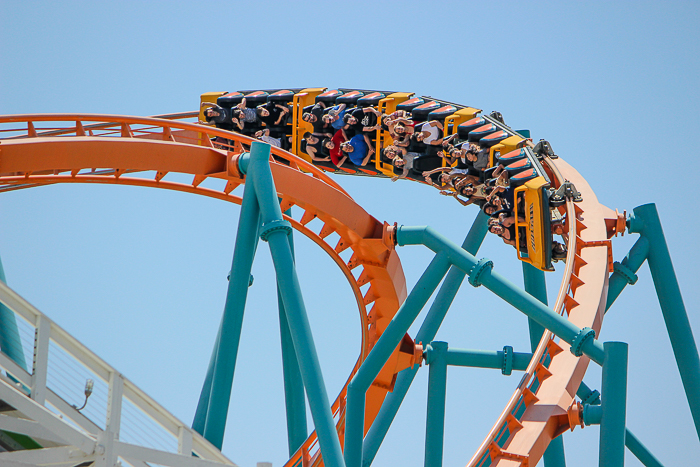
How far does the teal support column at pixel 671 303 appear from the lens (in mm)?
7801

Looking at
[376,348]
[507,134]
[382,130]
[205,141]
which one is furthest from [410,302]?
[382,130]

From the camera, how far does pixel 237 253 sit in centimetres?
627

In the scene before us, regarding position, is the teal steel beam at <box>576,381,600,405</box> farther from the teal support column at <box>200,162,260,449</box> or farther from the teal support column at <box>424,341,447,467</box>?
the teal support column at <box>200,162,260,449</box>

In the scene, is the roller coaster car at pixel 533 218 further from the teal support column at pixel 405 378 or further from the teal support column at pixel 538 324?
the teal support column at pixel 405 378

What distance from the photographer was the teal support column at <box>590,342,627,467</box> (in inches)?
224

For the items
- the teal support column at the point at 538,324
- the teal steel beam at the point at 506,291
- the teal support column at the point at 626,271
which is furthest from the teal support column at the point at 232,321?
the teal support column at the point at 626,271

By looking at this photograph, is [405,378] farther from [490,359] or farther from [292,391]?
[292,391]

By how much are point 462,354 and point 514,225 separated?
1.46 meters

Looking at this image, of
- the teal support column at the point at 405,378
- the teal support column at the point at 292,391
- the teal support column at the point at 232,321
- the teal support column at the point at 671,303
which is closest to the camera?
the teal support column at the point at 232,321

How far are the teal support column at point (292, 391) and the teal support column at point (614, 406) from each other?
4110 mm

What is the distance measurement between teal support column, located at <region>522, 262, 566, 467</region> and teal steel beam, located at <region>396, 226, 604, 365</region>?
3.85 feet

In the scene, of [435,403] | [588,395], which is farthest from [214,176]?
[588,395]

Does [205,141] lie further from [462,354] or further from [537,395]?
[537,395]

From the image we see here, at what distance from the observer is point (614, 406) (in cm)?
570
